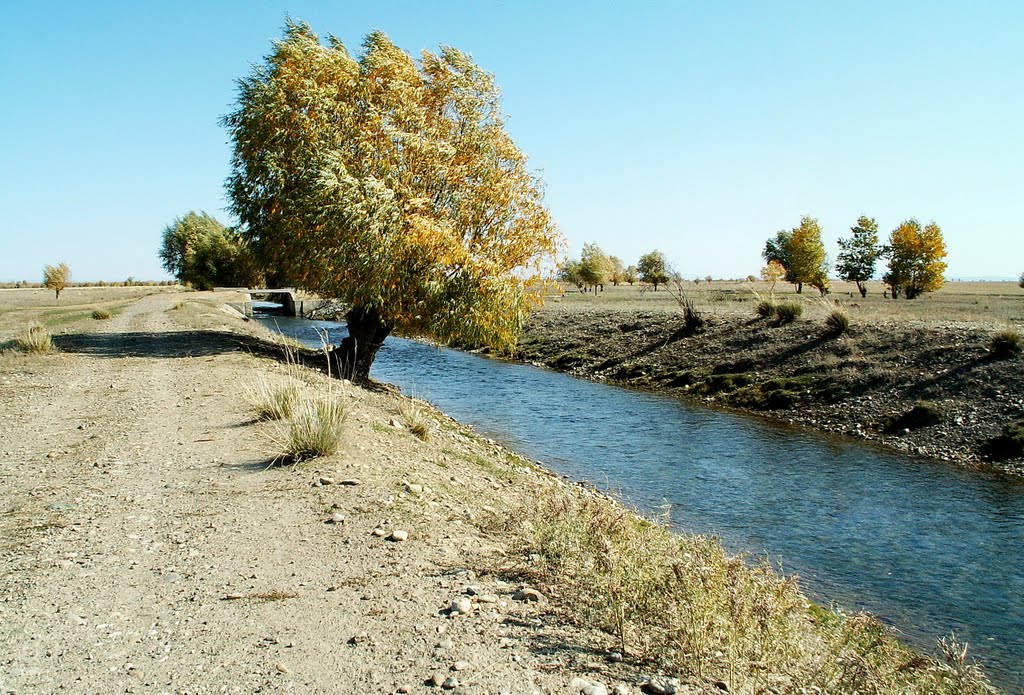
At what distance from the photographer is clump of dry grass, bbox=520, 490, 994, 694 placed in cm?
543

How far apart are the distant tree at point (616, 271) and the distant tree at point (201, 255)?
60.3m

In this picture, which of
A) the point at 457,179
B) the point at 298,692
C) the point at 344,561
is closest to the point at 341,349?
the point at 457,179

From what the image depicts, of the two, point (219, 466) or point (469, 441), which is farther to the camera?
point (469, 441)

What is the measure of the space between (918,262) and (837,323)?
151 feet

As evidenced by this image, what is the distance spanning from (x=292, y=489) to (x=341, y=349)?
16.1m

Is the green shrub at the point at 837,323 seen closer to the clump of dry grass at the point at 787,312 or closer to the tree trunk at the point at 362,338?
the clump of dry grass at the point at 787,312

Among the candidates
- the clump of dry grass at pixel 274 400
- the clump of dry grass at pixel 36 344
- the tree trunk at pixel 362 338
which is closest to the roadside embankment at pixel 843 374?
the tree trunk at pixel 362 338

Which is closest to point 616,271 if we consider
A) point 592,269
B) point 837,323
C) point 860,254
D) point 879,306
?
point 592,269

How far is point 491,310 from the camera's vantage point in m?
21.6

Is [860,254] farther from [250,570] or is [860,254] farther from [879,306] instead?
[250,570]

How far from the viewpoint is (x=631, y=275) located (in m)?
156

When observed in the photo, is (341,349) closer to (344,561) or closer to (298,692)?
(344,561)

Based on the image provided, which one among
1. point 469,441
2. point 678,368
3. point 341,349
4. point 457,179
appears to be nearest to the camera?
point 469,441

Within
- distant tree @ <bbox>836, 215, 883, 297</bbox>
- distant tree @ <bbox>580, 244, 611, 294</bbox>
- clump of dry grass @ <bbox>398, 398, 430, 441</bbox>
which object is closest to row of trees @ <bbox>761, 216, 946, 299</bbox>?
distant tree @ <bbox>836, 215, 883, 297</bbox>
